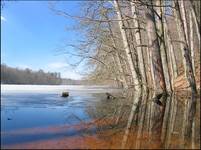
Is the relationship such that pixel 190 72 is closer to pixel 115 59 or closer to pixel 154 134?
pixel 154 134

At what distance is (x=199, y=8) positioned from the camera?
13.8 metres

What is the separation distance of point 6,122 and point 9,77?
9219 centimetres

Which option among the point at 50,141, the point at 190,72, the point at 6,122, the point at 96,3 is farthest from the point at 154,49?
the point at 50,141

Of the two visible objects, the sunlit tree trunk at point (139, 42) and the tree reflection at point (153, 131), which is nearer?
the tree reflection at point (153, 131)

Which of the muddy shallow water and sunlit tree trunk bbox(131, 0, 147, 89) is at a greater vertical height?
sunlit tree trunk bbox(131, 0, 147, 89)

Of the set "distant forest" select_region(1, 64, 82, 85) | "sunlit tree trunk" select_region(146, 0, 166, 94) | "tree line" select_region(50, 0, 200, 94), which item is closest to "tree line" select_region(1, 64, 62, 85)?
"distant forest" select_region(1, 64, 82, 85)

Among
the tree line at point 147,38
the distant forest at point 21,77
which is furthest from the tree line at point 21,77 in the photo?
the tree line at point 147,38

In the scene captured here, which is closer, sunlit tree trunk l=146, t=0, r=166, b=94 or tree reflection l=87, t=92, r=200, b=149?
tree reflection l=87, t=92, r=200, b=149

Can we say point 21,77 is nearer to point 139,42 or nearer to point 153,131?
point 139,42

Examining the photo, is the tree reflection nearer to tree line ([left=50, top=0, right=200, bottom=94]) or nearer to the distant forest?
tree line ([left=50, top=0, right=200, bottom=94])

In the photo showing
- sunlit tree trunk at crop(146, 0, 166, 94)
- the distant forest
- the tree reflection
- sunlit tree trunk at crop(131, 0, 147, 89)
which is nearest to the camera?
the tree reflection

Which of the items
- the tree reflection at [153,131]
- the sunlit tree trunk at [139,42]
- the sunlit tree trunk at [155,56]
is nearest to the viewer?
the tree reflection at [153,131]

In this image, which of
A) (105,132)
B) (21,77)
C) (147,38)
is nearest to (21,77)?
(21,77)

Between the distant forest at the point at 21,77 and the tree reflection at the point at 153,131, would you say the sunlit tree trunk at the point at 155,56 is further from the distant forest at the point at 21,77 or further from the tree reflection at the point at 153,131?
the distant forest at the point at 21,77
